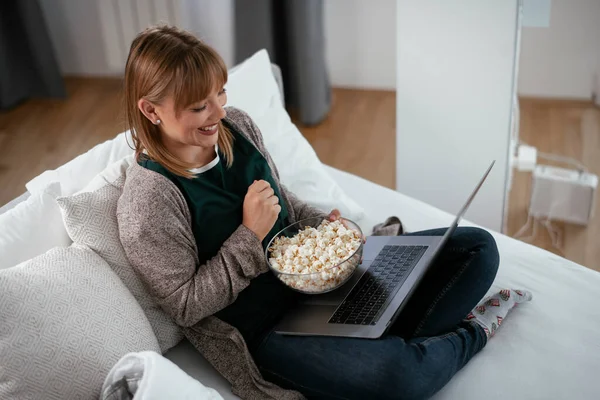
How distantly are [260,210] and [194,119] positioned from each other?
0.74ft

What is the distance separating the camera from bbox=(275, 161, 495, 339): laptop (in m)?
1.51

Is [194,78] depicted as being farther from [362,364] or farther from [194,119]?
[362,364]

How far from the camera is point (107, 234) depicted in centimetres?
152

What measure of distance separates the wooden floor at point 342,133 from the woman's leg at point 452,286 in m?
0.98

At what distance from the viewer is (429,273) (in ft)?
5.51

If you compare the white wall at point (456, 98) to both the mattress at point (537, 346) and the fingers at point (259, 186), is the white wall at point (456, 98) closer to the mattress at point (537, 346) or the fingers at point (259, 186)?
the mattress at point (537, 346)

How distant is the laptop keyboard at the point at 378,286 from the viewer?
1536 mm

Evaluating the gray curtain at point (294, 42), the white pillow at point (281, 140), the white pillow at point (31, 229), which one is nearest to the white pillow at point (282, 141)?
the white pillow at point (281, 140)

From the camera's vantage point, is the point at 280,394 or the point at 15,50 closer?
the point at 280,394

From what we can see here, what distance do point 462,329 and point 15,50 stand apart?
2.65m

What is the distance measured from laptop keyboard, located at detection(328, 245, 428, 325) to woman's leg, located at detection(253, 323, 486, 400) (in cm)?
Answer: 5

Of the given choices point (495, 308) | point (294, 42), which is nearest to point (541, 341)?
point (495, 308)

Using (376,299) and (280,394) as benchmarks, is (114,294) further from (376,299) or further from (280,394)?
(376,299)

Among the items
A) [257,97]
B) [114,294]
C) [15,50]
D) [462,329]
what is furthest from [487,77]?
[15,50]
